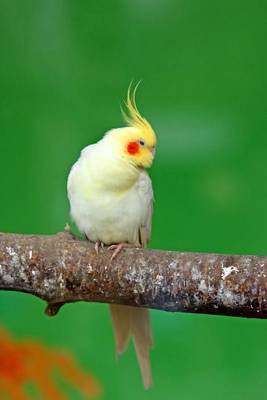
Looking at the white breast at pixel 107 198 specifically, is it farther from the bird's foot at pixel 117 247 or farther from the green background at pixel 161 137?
the green background at pixel 161 137

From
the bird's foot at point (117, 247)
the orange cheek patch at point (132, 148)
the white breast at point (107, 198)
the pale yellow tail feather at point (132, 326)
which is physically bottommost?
the pale yellow tail feather at point (132, 326)

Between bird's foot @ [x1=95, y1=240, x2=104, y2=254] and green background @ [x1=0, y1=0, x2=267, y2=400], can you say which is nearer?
bird's foot @ [x1=95, y1=240, x2=104, y2=254]

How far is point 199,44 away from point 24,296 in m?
0.89

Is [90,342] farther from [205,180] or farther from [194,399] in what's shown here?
[205,180]

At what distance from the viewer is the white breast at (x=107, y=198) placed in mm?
1888

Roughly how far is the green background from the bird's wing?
0.44m

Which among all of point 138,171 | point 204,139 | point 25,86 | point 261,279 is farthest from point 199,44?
point 261,279

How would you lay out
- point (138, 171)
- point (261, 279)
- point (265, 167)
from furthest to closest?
point (265, 167) < point (138, 171) < point (261, 279)

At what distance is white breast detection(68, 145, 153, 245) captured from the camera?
1.89 metres

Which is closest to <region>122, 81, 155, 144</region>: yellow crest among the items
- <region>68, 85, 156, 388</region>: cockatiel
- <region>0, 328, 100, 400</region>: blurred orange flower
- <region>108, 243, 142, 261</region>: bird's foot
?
<region>68, 85, 156, 388</region>: cockatiel

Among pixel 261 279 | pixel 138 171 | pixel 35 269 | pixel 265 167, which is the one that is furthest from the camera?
pixel 265 167

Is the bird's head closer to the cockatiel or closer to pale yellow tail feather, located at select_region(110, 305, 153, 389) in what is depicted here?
the cockatiel

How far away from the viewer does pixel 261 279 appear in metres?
1.62

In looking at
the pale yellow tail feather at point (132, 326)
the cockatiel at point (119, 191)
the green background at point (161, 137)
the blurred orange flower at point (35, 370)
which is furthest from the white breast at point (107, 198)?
the blurred orange flower at point (35, 370)
